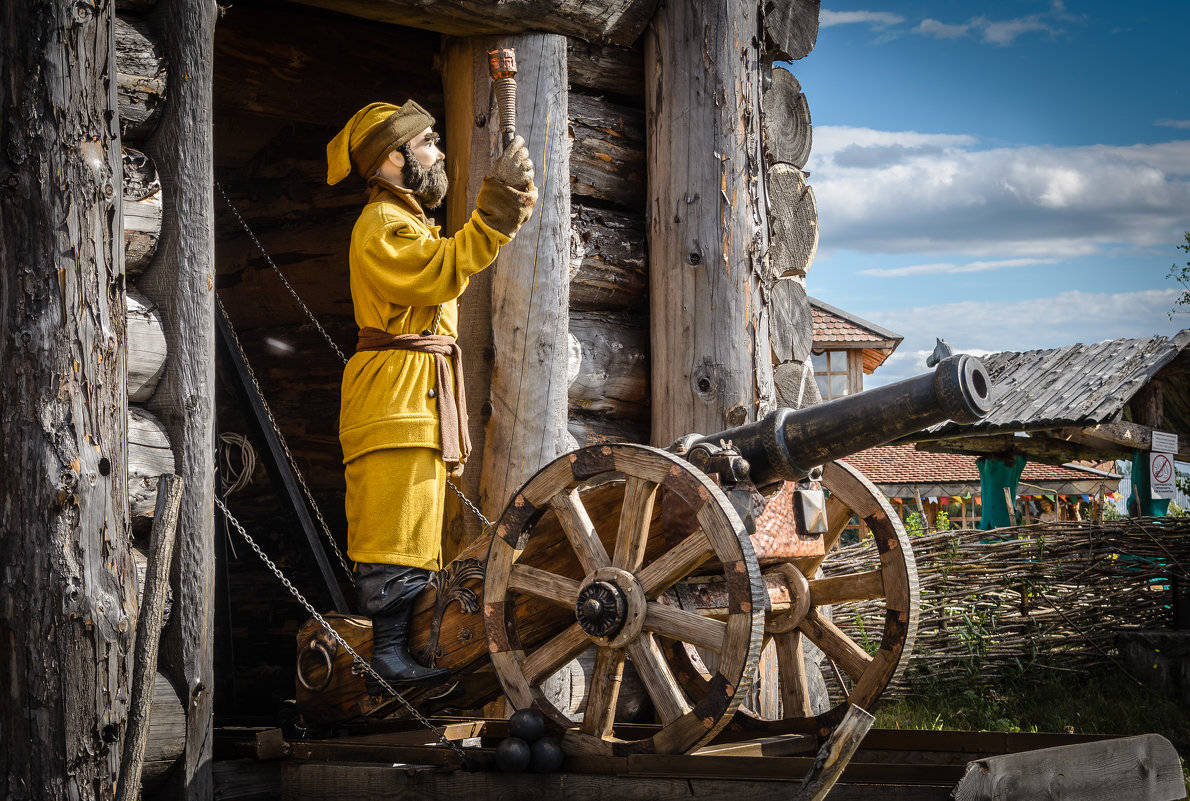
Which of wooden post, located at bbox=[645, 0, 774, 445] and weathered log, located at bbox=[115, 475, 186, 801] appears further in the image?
wooden post, located at bbox=[645, 0, 774, 445]

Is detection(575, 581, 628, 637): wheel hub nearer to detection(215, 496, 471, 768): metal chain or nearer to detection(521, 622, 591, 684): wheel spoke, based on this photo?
detection(521, 622, 591, 684): wheel spoke

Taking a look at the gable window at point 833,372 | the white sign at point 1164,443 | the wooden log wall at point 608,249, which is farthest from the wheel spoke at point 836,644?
the gable window at point 833,372

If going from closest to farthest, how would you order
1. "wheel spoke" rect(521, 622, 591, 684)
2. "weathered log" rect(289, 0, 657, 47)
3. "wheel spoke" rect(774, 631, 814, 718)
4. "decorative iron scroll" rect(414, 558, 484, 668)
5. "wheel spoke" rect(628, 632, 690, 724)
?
"wheel spoke" rect(628, 632, 690, 724) < "wheel spoke" rect(521, 622, 591, 684) < "decorative iron scroll" rect(414, 558, 484, 668) < "wheel spoke" rect(774, 631, 814, 718) < "weathered log" rect(289, 0, 657, 47)

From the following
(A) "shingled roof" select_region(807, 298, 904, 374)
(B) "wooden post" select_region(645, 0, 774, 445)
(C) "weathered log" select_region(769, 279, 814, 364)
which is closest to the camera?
(B) "wooden post" select_region(645, 0, 774, 445)

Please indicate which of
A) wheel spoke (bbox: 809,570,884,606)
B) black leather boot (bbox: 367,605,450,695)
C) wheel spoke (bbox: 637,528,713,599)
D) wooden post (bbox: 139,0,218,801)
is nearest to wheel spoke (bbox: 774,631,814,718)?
wheel spoke (bbox: 809,570,884,606)

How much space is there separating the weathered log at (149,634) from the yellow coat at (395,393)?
65 cm

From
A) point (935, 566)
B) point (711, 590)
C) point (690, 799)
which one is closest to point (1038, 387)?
point (935, 566)

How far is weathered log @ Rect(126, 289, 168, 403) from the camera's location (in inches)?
141

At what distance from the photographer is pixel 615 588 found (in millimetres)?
3301

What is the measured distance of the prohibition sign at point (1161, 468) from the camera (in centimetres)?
1066

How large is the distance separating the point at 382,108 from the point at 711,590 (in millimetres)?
2000

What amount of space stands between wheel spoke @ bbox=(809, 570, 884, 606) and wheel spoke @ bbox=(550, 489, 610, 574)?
2.71 ft

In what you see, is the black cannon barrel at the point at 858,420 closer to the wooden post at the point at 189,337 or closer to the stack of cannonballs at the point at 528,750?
the stack of cannonballs at the point at 528,750

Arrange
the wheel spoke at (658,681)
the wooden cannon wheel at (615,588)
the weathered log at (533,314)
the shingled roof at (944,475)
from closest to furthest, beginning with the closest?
the wooden cannon wheel at (615,588) → the wheel spoke at (658,681) → the weathered log at (533,314) → the shingled roof at (944,475)
